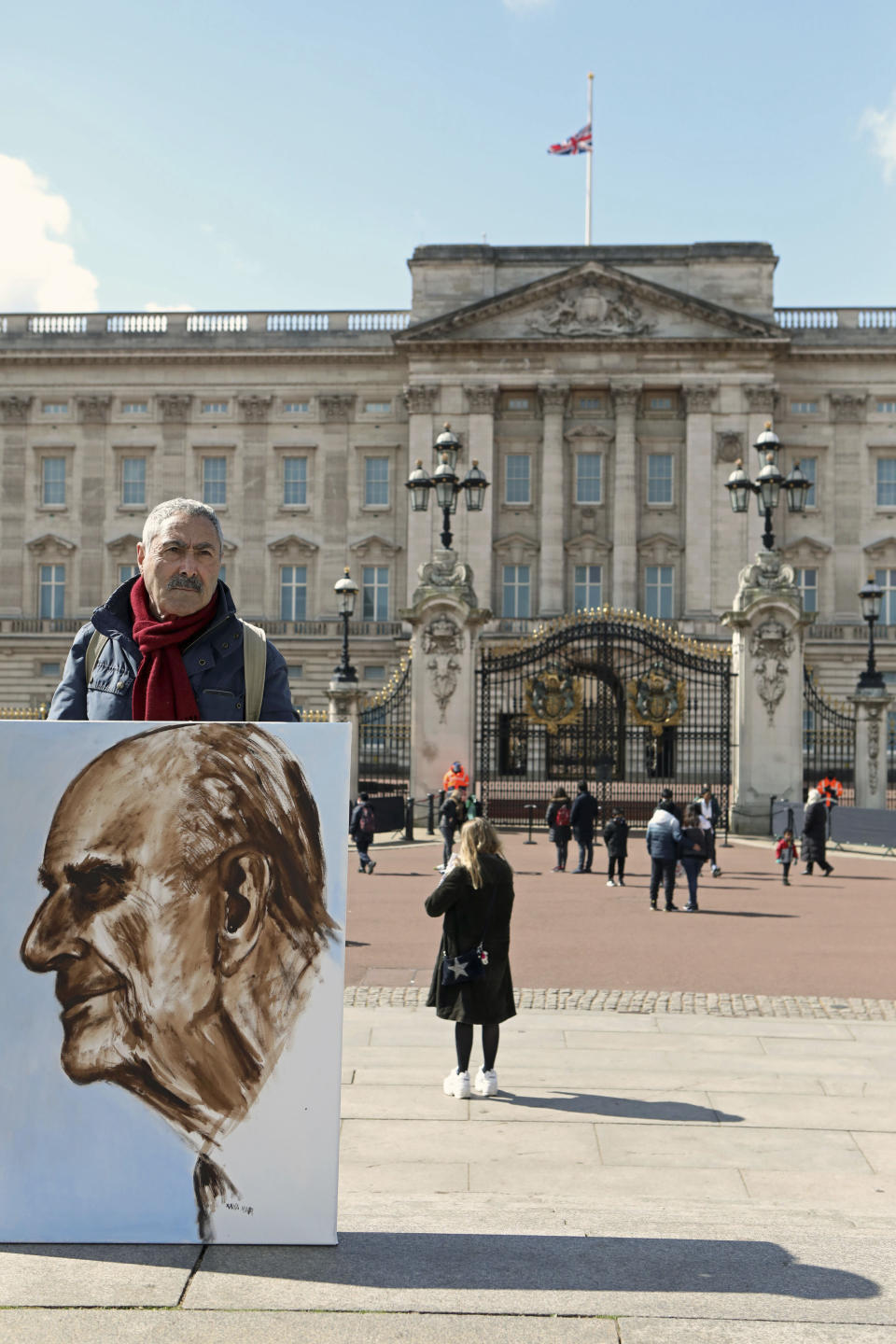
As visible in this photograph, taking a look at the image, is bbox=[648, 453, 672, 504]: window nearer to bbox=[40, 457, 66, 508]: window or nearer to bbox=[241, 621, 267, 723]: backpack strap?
bbox=[40, 457, 66, 508]: window

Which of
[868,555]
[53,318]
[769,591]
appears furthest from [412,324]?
[769,591]

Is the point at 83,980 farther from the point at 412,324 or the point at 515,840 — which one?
the point at 412,324

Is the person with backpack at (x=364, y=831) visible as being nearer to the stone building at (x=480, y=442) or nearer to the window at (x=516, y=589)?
the stone building at (x=480, y=442)

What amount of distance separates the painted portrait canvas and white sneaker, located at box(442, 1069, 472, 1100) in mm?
3270

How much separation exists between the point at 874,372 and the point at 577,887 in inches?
1582

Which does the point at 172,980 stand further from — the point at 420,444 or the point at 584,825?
the point at 420,444

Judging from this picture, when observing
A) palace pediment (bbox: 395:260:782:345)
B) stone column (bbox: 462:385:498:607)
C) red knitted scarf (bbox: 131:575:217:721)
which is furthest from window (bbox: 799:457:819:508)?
red knitted scarf (bbox: 131:575:217:721)

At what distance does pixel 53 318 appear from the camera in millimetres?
55625

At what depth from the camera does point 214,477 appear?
180 feet

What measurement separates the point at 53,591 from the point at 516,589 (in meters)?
19.1

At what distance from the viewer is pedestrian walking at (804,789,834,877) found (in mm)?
20172

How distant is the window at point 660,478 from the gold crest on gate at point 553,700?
2530cm

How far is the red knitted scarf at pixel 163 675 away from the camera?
4.36 meters

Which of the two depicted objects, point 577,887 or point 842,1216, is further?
point 577,887
